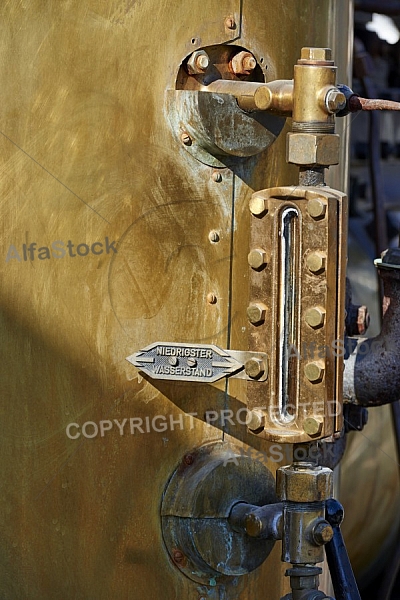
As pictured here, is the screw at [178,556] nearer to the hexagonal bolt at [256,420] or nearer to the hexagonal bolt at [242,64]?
the hexagonal bolt at [256,420]

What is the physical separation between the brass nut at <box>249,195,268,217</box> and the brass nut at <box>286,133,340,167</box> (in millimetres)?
64

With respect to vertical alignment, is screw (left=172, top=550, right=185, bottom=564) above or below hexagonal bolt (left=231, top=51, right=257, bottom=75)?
below

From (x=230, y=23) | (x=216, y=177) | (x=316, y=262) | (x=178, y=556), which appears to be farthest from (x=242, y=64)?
(x=178, y=556)

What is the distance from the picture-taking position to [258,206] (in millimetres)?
1457

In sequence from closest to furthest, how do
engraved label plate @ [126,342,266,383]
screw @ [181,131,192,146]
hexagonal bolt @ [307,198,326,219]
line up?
hexagonal bolt @ [307,198,326,219] → engraved label plate @ [126,342,266,383] → screw @ [181,131,192,146]

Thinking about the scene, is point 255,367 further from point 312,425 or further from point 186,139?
point 186,139

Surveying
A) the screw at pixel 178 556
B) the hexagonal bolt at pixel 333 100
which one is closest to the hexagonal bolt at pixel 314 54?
the hexagonal bolt at pixel 333 100

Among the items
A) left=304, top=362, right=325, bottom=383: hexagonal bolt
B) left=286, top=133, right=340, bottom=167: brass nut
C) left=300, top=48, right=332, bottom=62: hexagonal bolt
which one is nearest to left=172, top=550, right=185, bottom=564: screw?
left=304, top=362, right=325, bottom=383: hexagonal bolt

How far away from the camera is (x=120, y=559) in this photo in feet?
5.42

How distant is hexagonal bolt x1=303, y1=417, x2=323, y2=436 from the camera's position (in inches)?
55.9

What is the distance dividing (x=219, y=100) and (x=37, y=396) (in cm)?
50

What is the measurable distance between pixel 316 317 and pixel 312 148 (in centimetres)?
22

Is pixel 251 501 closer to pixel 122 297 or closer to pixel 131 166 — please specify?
pixel 122 297

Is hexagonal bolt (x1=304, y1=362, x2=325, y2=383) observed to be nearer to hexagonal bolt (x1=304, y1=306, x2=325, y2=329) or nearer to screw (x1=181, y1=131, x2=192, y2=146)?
hexagonal bolt (x1=304, y1=306, x2=325, y2=329)
